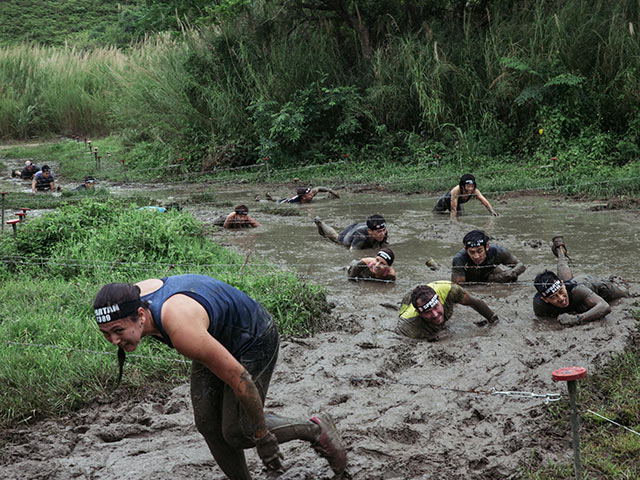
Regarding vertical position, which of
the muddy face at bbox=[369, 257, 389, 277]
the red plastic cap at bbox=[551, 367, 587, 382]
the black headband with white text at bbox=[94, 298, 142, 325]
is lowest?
the muddy face at bbox=[369, 257, 389, 277]

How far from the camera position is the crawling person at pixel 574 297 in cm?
583

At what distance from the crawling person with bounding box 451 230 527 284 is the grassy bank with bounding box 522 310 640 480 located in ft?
8.37

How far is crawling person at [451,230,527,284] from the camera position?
288 inches

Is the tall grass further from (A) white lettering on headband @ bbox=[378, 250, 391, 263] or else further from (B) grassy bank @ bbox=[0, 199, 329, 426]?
(A) white lettering on headband @ bbox=[378, 250, 391, 263]

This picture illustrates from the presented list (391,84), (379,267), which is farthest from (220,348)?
(391,84)

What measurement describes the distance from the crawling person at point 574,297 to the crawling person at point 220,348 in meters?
3.10

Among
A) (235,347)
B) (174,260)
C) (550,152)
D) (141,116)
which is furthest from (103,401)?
(141,116)

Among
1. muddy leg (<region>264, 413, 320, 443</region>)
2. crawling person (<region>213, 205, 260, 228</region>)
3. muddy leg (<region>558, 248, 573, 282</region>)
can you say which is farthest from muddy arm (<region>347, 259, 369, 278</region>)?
muddy leg (<region>264, 413, 320, 443</region>)

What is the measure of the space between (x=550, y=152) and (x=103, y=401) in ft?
38.2

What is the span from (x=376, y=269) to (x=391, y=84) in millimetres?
10647

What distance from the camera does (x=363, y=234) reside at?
9484 mm

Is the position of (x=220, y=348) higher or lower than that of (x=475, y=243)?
higher

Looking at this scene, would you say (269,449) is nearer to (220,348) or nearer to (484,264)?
(220,348)

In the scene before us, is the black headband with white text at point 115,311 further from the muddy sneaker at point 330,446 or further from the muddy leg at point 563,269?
the muddy leg at point 563,269
